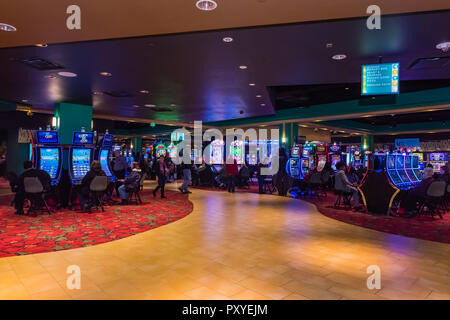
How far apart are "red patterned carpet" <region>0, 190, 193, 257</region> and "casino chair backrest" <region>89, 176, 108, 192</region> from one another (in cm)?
51

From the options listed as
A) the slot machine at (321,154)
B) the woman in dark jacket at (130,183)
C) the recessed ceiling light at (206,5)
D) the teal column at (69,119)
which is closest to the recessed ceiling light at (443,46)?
the recessed ceiling light at (206,5)

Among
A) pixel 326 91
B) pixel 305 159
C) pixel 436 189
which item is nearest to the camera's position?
pixel 436 189

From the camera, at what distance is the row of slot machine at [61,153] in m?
6.52

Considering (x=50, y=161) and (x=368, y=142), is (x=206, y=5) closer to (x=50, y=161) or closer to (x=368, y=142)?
(x=50, y=161)

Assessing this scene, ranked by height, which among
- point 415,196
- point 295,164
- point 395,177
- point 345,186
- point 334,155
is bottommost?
point 415,196

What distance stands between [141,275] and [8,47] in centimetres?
395

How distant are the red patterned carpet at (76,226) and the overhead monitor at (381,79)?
406cm

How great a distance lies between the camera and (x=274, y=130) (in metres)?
14.3

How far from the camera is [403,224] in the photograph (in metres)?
5.39

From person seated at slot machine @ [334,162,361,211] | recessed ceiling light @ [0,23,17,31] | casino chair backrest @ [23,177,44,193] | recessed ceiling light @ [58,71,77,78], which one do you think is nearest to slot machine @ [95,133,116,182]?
casino chair backrest @ [23,177,44,193]

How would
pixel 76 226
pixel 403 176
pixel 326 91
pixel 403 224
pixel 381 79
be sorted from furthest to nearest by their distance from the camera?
pixel 326 91
pixel 403 176
pixel 403 224
pixel 76 226
pixel 381 79

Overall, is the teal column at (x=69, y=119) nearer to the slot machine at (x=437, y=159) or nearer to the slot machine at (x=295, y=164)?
the slot machine at (x=295, y=164)

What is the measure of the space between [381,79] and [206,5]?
317 centimetres

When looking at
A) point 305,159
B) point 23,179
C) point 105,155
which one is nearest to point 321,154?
point 305,159
